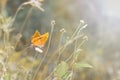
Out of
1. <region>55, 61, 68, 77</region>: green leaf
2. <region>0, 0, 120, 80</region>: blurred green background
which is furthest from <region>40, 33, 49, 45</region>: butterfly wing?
<region>0, 0, 120, 80</region>: blurred green background

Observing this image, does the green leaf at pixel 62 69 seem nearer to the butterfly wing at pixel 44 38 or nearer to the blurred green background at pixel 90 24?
the butterfly wing at pixel 44 38

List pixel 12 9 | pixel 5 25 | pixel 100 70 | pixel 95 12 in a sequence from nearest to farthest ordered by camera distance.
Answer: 1. pixel 5 25
2. pixel 100 70
3. pixel 12 9
4. pixel 95 12

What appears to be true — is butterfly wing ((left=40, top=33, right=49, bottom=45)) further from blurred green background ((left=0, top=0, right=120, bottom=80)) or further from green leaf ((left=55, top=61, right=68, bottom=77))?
blurred green background ((left=0, top=0, right=120, bottom=80))

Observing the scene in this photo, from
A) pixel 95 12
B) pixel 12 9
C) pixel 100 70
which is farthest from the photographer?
pixel 95 12

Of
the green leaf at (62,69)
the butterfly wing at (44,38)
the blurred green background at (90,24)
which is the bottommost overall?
the green leaf at (62,69)

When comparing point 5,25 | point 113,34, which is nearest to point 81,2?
point 113,34

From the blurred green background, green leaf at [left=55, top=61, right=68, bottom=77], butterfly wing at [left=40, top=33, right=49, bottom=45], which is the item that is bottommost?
green leaf at [left=55, top=61, right=68, bottom=77]

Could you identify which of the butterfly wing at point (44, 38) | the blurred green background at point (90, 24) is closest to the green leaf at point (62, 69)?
the butterfly wing at point (44, 38)

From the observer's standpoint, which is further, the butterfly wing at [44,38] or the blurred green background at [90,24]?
the blurred green background at [90,24]

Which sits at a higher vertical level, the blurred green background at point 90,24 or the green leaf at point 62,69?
the blurred green background at point 90,24

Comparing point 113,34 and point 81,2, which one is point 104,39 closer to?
point 113,34

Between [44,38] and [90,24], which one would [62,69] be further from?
[90,24]
